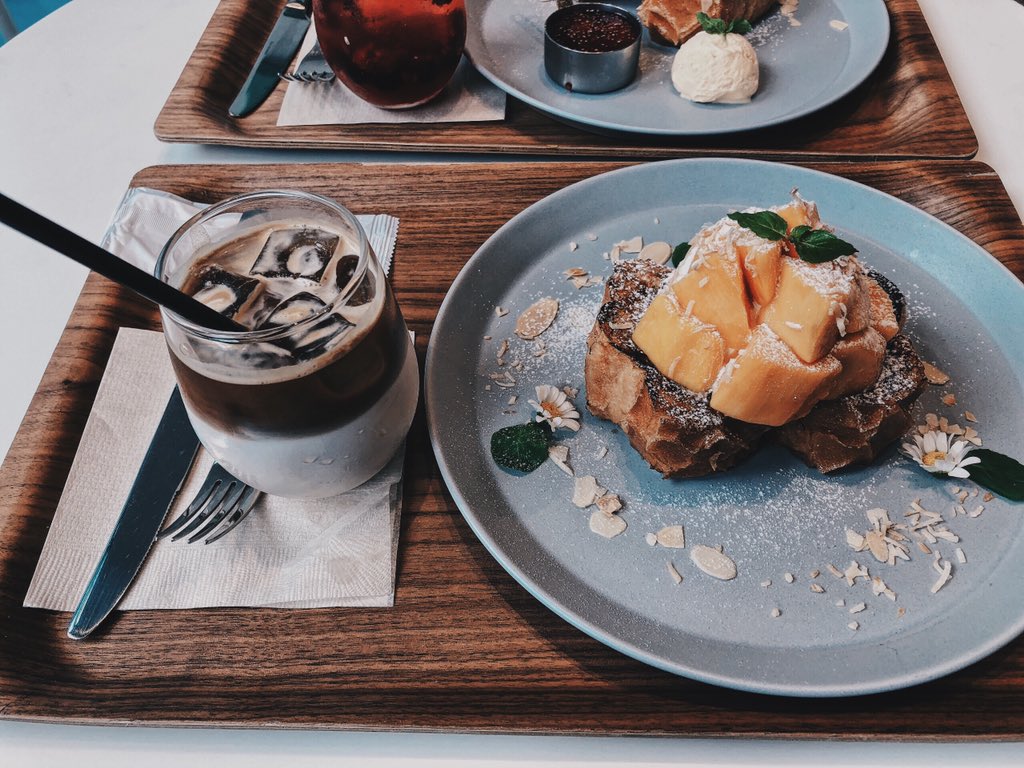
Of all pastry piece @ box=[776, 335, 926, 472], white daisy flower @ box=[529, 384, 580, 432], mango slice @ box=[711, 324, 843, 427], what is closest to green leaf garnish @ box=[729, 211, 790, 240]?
mango slice @ box=[711, 324, 843, 427]

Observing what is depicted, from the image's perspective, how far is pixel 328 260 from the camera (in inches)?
37.2

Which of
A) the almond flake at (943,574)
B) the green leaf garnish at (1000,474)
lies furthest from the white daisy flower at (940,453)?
the almond flake at (943,574)

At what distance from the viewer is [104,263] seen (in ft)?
2.28

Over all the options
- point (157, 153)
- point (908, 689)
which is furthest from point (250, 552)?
point (157, 153)

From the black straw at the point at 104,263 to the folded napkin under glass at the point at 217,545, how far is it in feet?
1.01

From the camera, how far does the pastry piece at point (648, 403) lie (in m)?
1.04

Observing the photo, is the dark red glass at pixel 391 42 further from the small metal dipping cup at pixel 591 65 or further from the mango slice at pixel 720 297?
the mango slice at pixel 720 297

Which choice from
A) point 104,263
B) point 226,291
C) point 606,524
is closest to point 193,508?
point 226,291

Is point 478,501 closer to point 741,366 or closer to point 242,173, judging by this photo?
point 741,366

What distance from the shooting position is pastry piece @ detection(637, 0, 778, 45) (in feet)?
5.98

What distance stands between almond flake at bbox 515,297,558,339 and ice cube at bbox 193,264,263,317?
477 millimetres

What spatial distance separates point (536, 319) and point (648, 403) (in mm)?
293

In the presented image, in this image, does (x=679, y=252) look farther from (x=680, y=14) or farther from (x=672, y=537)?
(x=680, y=14)

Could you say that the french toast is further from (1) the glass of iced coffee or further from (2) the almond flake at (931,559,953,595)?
(1) the glass of iced coffee
